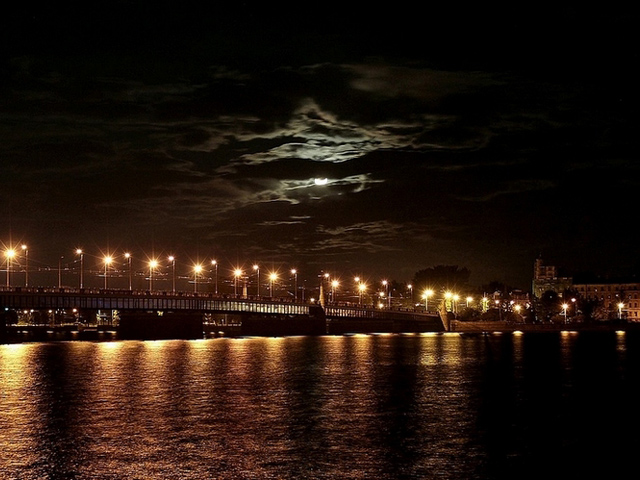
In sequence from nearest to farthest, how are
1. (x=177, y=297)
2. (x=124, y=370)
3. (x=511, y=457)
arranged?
(x=511, y=457), (x=124, y=370), (x=177, y=297)

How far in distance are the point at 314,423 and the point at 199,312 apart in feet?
369

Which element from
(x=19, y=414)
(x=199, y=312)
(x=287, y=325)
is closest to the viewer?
(x=19, y=414)

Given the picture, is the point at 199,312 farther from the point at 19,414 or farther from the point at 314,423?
the point at 314,423

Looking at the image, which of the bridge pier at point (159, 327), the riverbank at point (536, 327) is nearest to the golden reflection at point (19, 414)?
the bridge pier at point (159, 327)

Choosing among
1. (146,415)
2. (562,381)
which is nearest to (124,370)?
(146,415)

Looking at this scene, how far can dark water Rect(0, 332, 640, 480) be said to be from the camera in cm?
2269

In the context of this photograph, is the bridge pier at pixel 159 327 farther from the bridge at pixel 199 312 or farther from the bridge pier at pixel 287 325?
the bridge pier at pixel 287 325

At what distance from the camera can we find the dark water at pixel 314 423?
2269cm

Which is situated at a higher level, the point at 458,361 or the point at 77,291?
the point at 77,291

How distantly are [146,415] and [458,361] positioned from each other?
42.8 metres

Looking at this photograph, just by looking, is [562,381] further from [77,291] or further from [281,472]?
[77,291]

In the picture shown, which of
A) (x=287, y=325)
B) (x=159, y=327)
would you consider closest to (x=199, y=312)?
(x=159, y=327)

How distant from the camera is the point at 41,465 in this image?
22.6m

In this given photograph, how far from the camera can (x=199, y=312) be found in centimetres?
14138
